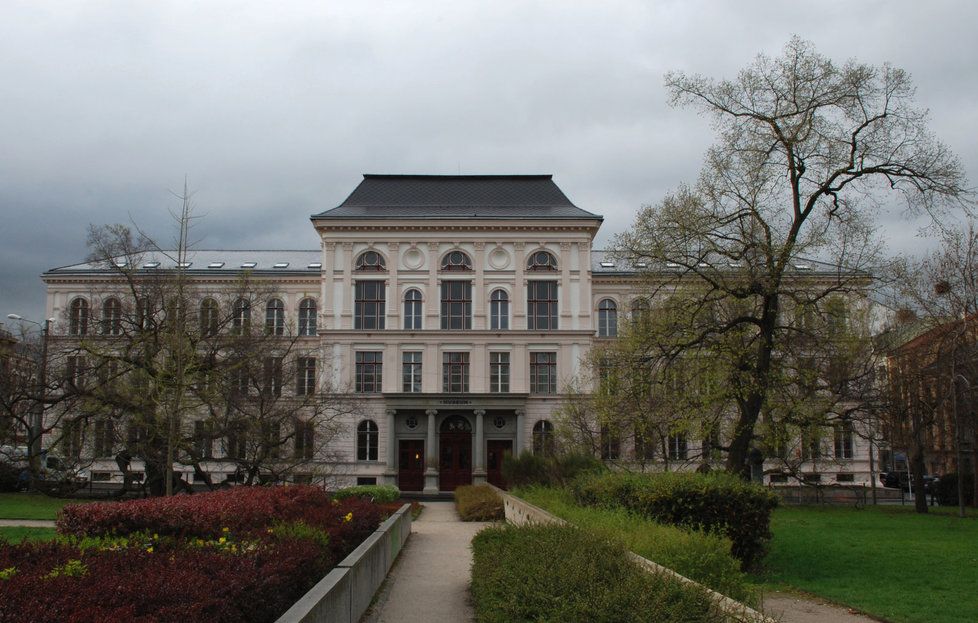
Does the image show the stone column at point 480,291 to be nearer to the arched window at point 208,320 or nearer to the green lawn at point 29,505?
the arched window at point 208,320

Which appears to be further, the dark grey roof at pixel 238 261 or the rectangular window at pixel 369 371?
the dark grey roof at pixel 238 261

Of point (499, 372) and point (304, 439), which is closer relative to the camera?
point (304, 439)

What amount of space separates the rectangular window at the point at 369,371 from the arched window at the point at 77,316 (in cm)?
1622

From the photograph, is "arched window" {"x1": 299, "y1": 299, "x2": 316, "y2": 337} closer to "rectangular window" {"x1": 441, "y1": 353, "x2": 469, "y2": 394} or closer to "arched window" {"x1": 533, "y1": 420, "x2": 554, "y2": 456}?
"rectangular window" {"x1": 441, "y1": 353, "x2": 469, "y2": 394}

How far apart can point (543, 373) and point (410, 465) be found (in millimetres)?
10134

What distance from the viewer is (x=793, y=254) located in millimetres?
24750

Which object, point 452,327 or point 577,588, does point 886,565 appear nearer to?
point 577,588

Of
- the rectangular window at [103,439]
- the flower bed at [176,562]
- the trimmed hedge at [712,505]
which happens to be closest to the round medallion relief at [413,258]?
the rectangular window at [103,439]

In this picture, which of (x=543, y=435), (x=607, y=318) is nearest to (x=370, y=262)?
(x=543, y=435)

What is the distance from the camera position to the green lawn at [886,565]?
1269 centimetres

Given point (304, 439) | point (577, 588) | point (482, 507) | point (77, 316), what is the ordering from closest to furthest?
point (577, 588) < point (482, 507) < point (304, 439) < point (77, 316)

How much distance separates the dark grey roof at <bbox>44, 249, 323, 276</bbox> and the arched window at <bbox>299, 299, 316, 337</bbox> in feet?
8.30

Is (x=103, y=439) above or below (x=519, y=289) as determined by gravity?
below

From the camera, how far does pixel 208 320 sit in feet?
125
